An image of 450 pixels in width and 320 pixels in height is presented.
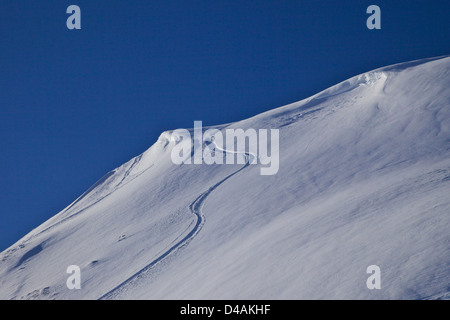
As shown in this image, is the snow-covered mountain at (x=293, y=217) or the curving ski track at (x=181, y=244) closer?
the snow-covered mountain at (x=293, y=217)

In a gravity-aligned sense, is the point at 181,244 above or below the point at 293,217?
below

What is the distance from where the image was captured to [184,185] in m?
21.9

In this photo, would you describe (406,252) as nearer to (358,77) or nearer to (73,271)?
(73,271)

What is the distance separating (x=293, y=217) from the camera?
53.6ft

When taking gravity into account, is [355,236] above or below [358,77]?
below

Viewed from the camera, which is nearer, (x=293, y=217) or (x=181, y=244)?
(x=293, y=217)

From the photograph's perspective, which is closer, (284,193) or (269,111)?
(284,193)

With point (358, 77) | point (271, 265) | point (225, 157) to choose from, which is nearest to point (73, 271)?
point (271, 265)

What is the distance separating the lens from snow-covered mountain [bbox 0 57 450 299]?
12.1 meters

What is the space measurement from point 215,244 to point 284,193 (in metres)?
3.62

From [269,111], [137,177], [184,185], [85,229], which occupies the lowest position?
[85,229]

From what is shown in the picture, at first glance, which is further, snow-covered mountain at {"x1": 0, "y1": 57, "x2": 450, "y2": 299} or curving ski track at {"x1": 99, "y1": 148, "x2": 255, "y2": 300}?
curving ski track at {"x1": 99, "y1": 148, "x2": 255, "y2": 300}

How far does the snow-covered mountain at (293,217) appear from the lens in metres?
12.1

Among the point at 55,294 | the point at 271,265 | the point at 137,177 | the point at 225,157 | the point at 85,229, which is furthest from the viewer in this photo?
the point at 137,177
